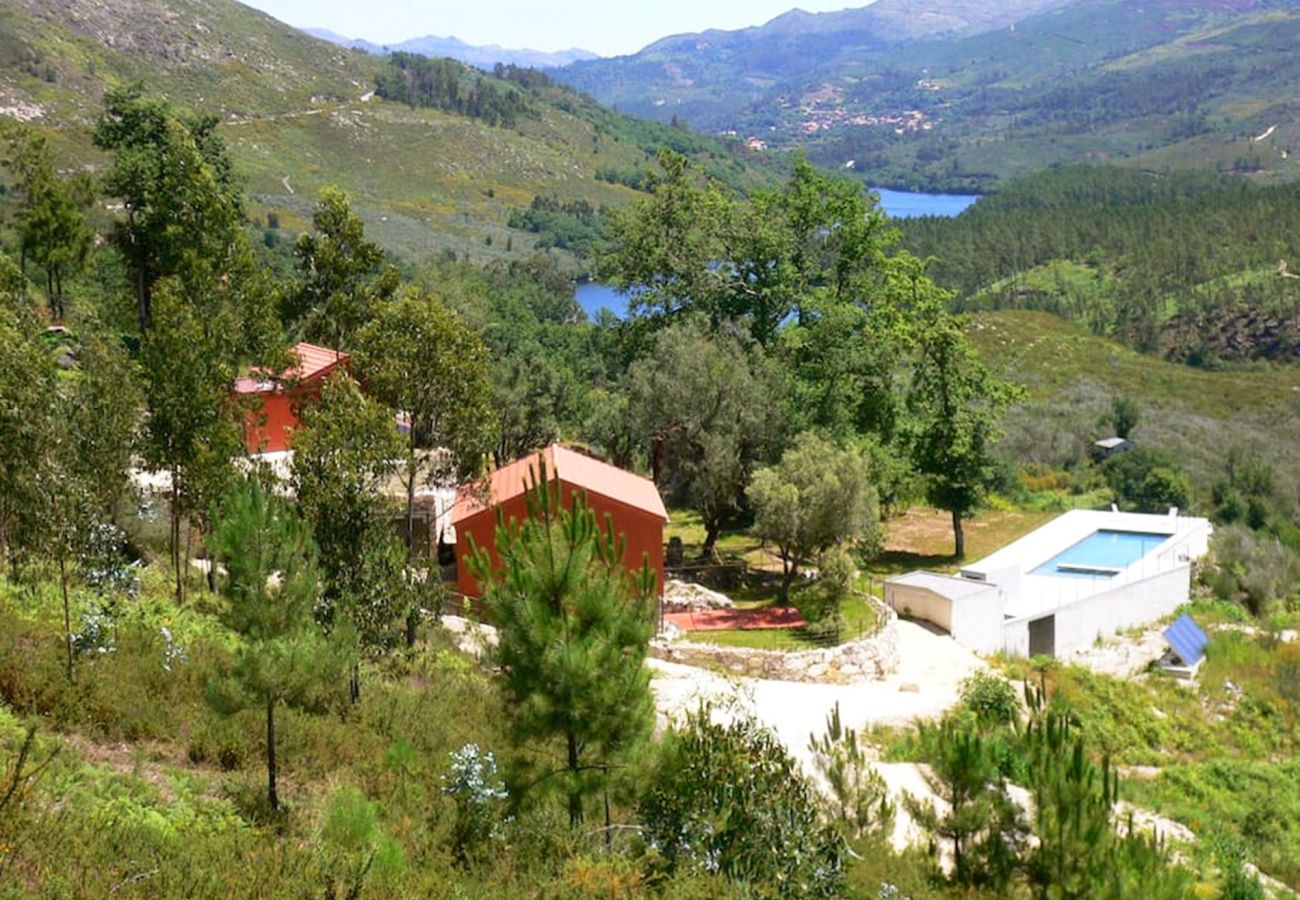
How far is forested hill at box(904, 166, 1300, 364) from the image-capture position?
86188mm

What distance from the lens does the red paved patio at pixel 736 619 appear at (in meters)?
20.9

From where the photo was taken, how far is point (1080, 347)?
269 feet

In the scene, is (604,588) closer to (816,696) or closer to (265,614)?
(265,614)

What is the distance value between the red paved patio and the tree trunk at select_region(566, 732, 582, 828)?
1092 centimetres

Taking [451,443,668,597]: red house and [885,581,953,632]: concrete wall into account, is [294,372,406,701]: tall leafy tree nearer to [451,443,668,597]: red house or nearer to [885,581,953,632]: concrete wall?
[451,443,668,597]: red house

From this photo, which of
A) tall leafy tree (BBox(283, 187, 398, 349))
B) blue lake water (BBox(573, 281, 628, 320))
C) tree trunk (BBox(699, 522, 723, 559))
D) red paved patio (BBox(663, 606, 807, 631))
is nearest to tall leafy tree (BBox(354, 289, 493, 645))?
red paved patio (BBox(663, 606, 807, 631))

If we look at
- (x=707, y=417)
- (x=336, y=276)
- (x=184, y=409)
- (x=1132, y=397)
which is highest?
(x=336, y=276)

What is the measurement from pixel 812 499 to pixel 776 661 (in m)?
3.42

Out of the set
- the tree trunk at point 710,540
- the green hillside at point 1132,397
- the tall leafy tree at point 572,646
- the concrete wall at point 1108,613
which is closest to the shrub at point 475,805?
the tall leafy tree at point 572,646

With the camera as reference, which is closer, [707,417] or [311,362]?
[707,417]

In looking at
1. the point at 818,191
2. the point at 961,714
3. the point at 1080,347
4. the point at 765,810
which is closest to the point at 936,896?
the point at 765,810

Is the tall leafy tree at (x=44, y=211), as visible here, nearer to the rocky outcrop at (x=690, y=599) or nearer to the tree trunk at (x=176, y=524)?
the tree trunk at (x=176, y=524)

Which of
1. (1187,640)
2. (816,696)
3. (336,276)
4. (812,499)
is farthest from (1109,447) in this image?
(336,276)

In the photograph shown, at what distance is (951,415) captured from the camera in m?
30.4
